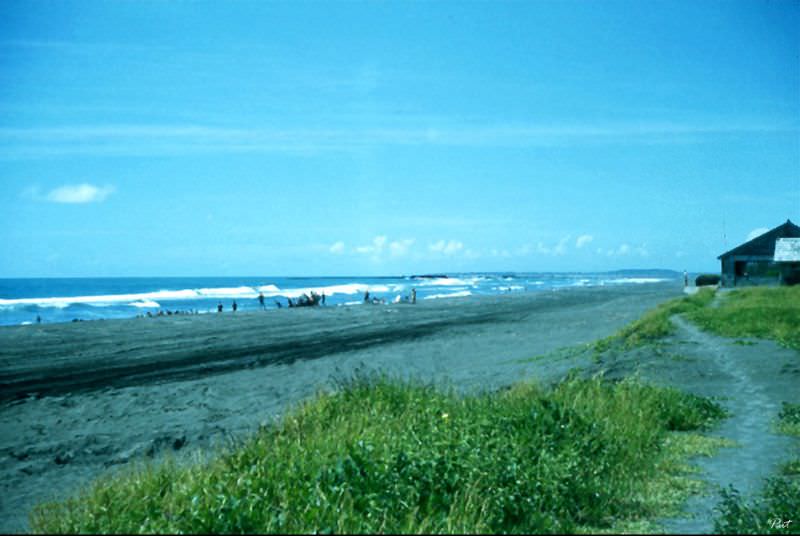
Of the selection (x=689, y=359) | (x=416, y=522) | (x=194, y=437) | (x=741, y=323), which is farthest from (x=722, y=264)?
(x=416, y=522)

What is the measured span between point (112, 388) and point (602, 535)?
14105 mm

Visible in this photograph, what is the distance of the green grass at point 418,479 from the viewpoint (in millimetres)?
4996

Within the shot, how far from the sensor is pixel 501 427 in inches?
278

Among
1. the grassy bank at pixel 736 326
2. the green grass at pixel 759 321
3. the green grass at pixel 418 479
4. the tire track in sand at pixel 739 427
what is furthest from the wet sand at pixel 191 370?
the green grass at pixel 759 321

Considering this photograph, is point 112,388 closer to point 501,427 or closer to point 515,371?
point 515,371

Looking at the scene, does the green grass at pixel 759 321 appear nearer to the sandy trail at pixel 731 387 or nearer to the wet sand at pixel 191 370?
the sandy trail at pixel 731 387

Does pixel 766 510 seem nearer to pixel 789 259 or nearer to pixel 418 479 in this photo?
pixel 418 479

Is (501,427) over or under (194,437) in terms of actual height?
over

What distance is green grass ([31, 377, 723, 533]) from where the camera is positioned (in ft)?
16.4

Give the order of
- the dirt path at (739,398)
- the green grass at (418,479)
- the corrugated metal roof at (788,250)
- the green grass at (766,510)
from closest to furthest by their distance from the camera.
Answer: the green grass at (418,479), the green grass at (766,510), the dirt path at (739,398), the corrugated metal roof at (788,250)

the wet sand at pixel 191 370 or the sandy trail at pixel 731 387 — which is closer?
the sandy trail at pixel 731 387

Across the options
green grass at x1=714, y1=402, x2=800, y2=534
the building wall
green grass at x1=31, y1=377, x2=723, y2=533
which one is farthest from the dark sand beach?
the building wall

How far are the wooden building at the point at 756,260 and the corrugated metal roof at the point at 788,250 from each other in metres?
2.61

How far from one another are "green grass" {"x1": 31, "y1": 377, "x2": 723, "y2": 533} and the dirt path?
0.30 m
